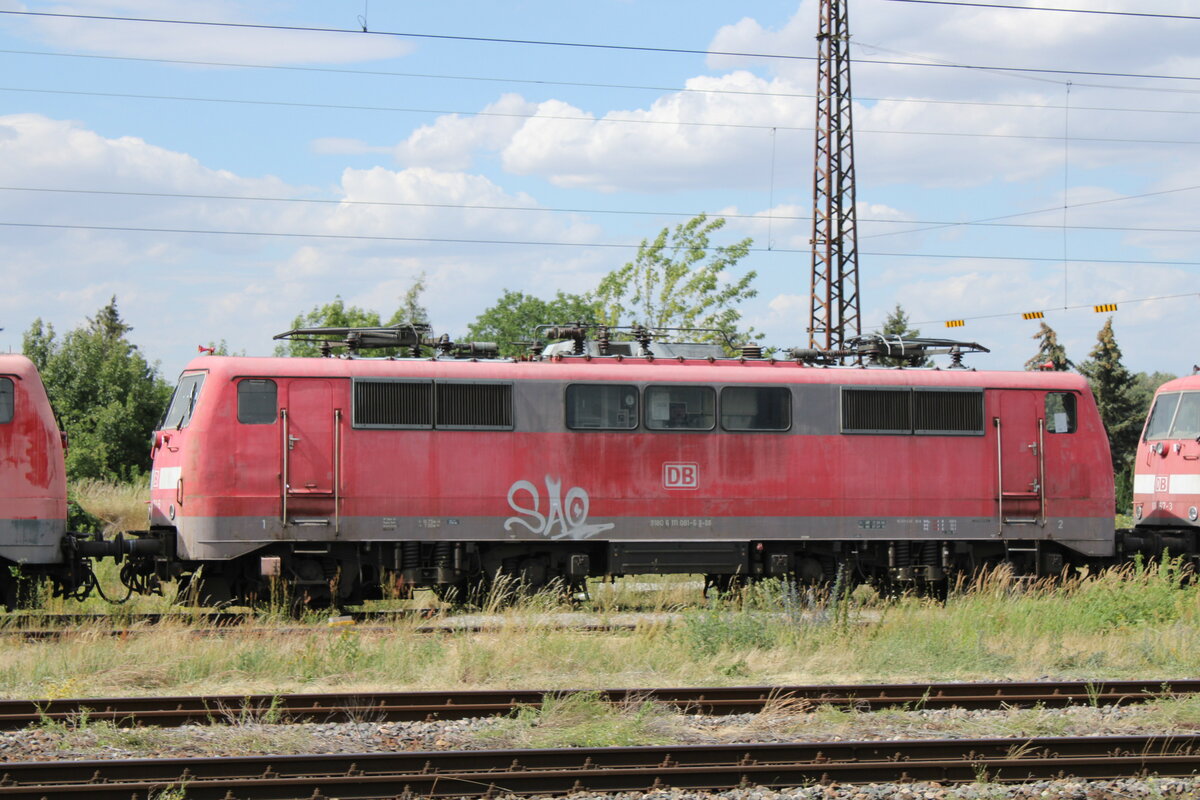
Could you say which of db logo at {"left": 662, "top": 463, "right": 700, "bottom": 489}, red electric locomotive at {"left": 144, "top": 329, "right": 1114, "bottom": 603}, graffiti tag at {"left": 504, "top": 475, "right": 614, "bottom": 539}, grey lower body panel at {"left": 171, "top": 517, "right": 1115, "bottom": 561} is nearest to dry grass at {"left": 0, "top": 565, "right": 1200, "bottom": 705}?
grey lower body panel at {"left": 171, "top": 517, "right": 1115, "bottom": 561}

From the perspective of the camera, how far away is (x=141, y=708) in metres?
10.3

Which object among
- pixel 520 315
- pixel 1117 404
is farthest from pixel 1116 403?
pixel 520 315

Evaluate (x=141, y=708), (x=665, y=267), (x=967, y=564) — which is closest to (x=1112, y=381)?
(x=665, y=267)

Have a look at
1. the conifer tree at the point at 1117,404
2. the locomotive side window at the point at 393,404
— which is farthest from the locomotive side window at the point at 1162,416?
the conifer tree at the point at 1117,404

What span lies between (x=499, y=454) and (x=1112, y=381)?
137 ft

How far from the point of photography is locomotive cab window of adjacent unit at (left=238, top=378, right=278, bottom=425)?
15555mm

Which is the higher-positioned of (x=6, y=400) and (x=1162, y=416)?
(x=6, y=400)

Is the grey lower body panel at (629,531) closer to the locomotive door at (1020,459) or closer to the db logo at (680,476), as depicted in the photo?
the locomotive door at (1020,459)

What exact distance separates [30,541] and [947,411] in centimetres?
1170

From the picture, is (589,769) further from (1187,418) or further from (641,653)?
(1187,418)

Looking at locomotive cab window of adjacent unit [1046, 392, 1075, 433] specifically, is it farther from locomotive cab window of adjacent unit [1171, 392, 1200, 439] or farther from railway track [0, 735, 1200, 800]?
railway track [0, 735, 1200, 800]

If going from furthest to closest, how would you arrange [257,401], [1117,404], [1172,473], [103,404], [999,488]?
[1117,404] → [103,404] → [1172,473] → [999,488] → [257,401]

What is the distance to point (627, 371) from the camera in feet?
54.7

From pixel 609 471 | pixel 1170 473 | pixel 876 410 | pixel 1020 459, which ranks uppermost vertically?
pixel 876 410
